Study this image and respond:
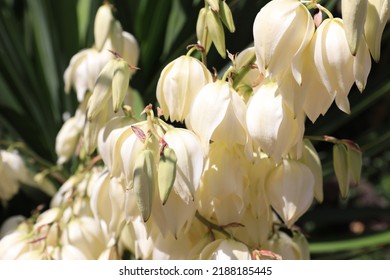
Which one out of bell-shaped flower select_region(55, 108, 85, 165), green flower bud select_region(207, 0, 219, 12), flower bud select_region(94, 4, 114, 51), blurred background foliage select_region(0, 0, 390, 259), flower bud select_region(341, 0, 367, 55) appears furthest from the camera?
blurred background foliage select_region(0, 0, 390, 259)

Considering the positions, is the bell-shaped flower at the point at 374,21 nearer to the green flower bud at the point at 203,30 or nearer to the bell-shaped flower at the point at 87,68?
A: the green flower bud at the point at 203,30

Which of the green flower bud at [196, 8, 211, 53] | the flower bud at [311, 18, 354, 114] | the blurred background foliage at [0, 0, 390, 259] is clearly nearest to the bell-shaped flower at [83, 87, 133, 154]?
the green flower bud at [196, 8, 211, 53]

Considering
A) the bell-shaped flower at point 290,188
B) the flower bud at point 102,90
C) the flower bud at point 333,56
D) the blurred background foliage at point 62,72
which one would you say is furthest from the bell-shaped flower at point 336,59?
the blurred background foliage at point 62,72

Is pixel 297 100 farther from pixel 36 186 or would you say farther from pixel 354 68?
pixel 36 186

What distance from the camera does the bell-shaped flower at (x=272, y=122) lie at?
0.61 meters

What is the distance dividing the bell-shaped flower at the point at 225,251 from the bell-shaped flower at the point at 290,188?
2.2 inches

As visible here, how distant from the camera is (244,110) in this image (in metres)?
0.65

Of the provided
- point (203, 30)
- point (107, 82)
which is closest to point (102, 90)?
point (107, 82)

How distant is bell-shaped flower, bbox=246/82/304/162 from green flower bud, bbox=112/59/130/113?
124mm

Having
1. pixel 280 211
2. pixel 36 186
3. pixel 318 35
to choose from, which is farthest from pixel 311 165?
pixel 36 186

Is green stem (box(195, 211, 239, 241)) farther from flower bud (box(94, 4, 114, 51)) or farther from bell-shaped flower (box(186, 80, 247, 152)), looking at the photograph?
flower bud (box(94, 4, 114, 51))

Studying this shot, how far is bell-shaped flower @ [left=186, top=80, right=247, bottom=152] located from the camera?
630mm

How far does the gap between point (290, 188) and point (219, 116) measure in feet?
0.37

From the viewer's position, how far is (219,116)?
63cm
